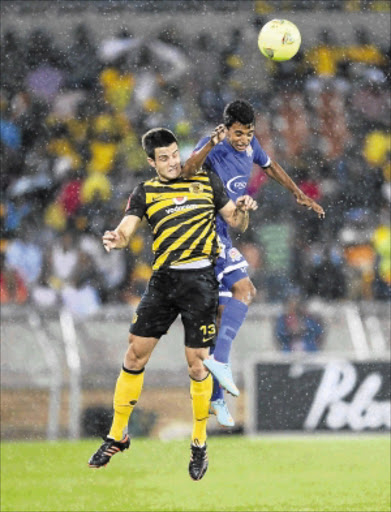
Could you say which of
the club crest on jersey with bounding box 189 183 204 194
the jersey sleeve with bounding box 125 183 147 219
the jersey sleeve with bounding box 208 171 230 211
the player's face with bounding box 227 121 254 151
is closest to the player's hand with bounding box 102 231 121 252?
the jersey sleeve with bounding box 125 183 147 219

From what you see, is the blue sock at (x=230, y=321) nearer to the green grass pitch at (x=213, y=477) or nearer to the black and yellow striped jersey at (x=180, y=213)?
the black and yellow striped jersey at (x=180, y=213)

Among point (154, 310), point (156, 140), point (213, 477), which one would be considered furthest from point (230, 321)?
point (213, 477)

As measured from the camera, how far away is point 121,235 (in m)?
5.83

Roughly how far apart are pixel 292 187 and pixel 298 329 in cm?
692

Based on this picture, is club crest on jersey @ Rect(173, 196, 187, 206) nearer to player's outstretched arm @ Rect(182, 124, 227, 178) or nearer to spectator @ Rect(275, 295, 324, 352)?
player's outstretched arm @ Rect(182, 124, 227, 178)

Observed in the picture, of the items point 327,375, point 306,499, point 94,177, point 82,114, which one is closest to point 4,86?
point 82,114

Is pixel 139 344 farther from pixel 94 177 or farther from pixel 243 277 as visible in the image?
pixel 94 177

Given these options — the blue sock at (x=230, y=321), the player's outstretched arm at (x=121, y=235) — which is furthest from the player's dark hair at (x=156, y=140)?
the blue sock at (x=230, y=321)

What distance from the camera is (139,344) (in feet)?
20.9

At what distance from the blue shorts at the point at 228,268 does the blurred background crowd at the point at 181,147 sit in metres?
8.11

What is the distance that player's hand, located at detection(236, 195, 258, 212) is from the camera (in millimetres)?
6016

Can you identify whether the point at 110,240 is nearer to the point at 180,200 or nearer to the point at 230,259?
the point at 180,200

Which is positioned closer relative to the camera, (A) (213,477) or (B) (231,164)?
(B) (231,164)

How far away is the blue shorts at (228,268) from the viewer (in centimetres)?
662
